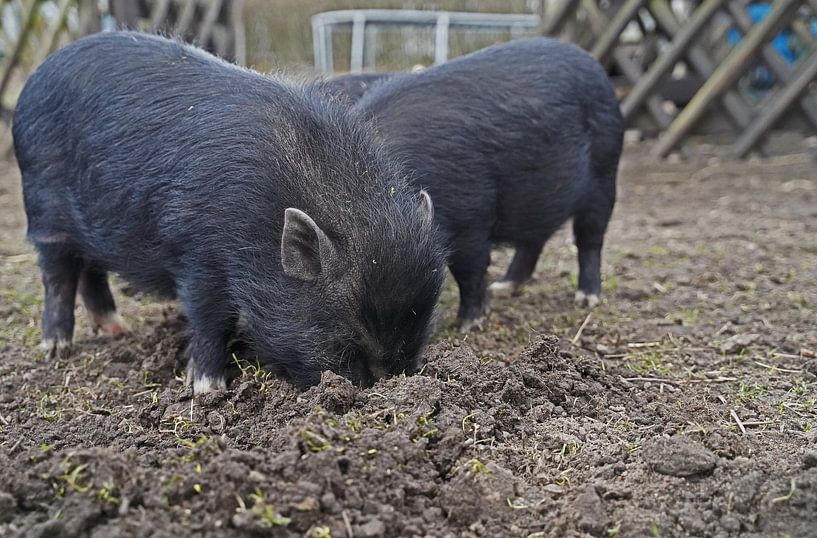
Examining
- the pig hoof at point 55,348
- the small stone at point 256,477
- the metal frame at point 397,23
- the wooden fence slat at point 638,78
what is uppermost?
the small stone at point 256,477

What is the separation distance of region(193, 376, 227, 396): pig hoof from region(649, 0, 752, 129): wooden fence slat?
23.2 ft

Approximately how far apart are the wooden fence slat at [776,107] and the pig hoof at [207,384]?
6854 mm

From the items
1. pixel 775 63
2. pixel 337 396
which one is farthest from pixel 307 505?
pixel 775 63

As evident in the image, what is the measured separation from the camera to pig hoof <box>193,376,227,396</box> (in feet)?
12.2

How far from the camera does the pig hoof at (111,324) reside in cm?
472

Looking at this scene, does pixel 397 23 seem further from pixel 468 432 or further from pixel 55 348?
pixel 468 432

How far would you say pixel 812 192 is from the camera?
801 cm

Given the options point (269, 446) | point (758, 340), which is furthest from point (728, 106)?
point (269, 446)

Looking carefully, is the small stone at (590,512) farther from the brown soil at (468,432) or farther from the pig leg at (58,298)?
the pig leg at (58,298)

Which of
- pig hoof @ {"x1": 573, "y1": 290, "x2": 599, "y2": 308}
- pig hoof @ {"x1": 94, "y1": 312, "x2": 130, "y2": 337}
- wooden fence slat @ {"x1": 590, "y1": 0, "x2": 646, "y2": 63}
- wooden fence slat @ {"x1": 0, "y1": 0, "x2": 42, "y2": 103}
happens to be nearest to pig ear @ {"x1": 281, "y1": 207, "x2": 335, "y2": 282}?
pig hoof @ {"x1": 94, "y1": 312, "x2": 130, "y2": 337}

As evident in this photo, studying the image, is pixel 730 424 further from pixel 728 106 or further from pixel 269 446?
pixel 728 106

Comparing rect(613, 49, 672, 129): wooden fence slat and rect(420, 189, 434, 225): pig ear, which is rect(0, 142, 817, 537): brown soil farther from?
rect(613, 49, 672, 129): wooden fence slat

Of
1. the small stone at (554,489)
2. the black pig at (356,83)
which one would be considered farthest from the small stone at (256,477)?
the black pig at (356,83)

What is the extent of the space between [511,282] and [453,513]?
126 inches
